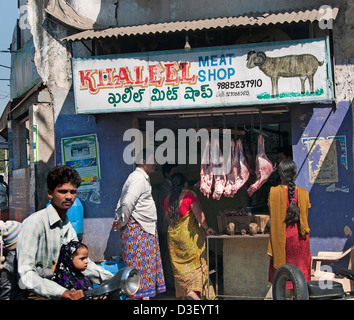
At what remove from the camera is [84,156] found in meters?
7.56

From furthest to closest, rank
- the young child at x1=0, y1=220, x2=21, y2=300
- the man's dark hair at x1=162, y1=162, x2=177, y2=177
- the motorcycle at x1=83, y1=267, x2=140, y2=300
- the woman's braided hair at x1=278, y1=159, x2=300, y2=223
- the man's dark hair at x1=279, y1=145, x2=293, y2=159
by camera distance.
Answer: the man's dark hair at x1=162, y1=162, x2=177, y2=177, the man's dark hair at x1=279, y1=145, x2=293, y2=159, the woman's braided hair at x1=278, y1=159, x2=300, y2=223, the young child at x1=0, y1=220, x2=21, y2=300, the motorcycle at x1=83, y1=267, x2=140, y2=300

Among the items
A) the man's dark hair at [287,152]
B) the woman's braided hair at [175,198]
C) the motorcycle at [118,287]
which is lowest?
the motorcycle at [118,287]

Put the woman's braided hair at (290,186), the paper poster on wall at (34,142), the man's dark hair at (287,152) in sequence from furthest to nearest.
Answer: the paper poster on wall at (34,142) < the man's dark hair at (287,152) < the woman's braided hair at (290,186)

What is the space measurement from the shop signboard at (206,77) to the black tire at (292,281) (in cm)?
254

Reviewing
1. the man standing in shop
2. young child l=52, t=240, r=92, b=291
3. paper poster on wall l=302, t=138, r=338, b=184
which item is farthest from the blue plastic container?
Answer: young child l=52, t=240, r=92, b=291

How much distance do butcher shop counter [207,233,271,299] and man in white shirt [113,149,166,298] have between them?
0.87 metres

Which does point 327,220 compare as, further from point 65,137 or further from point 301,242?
point 65,137

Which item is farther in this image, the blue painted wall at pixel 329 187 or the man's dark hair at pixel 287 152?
the man's dark hair at pixel 287 152

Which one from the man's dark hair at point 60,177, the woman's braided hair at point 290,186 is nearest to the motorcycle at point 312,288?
the woman's braided hair at point 290,186

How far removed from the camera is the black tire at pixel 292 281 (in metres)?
Result: 4.17

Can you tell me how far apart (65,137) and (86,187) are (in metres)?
0.82

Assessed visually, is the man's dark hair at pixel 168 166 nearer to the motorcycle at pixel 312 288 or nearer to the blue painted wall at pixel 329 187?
the blue painted wall at pixel 329 187

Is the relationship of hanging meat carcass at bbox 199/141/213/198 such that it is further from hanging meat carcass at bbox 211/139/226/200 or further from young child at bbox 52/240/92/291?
young child at bbox 52/240/92/291

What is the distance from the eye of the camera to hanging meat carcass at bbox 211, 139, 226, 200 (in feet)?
22.3
